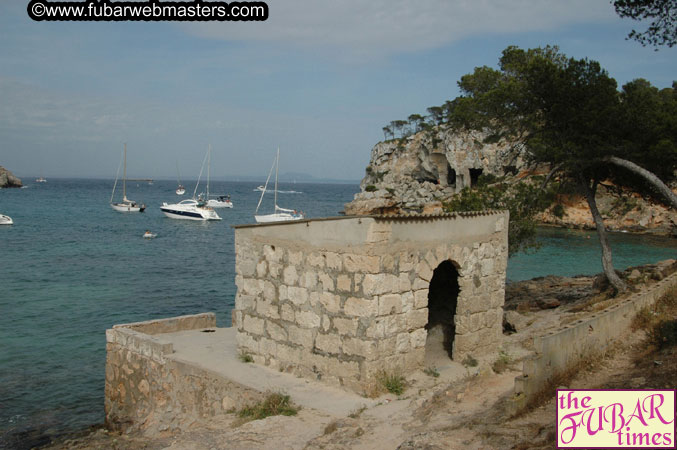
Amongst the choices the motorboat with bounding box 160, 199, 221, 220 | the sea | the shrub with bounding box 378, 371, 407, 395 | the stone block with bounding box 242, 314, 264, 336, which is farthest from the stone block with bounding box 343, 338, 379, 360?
the motorboat with bounding box 160, 199, 221, 220

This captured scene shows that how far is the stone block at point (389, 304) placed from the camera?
30.7 ft

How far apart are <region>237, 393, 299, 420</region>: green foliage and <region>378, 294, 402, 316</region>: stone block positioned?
2026 mm

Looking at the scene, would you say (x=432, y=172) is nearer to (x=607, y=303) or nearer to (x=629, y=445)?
(x=607, y=303)

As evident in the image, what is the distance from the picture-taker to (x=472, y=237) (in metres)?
11.1

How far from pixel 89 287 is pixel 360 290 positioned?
2238 cm

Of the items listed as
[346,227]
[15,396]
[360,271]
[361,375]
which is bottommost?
[15,396]

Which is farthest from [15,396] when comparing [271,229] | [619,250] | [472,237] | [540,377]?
[619,250]

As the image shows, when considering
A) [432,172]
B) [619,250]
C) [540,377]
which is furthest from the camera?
[432,172]

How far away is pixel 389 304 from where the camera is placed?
9.47 metres

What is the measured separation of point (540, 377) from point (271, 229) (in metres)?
5.42

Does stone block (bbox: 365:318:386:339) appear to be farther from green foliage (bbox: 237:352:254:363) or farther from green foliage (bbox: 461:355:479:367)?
green foliage (bbox: 237:352:254:363)

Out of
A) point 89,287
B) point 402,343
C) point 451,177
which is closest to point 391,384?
point 402,343

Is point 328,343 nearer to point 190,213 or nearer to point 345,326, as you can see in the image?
point 345,326

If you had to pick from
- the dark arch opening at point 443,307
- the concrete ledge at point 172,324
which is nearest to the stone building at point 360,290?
the dark arch opening at point 443,307
